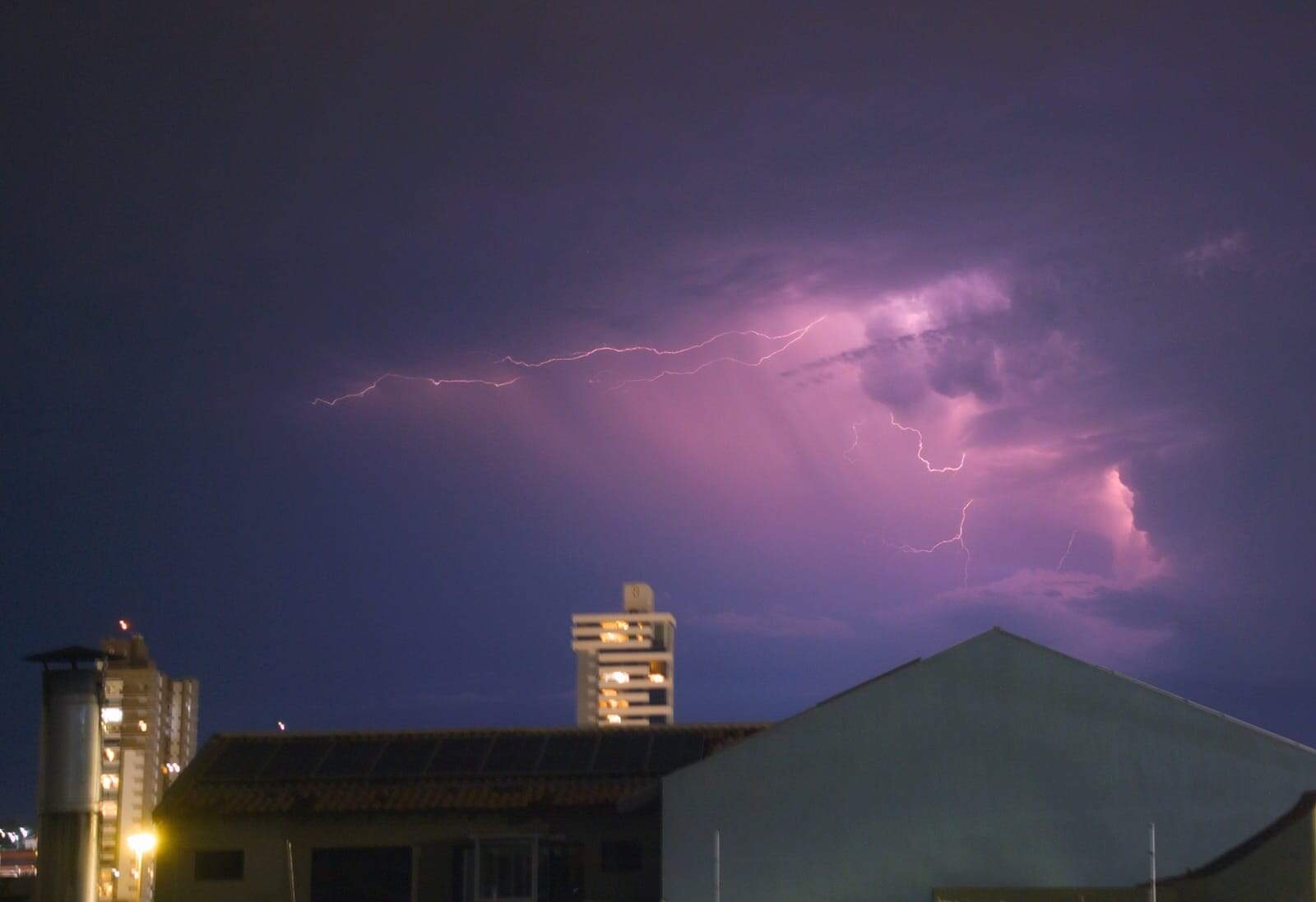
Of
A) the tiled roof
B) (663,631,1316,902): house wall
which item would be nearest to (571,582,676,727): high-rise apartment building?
the tiled roof

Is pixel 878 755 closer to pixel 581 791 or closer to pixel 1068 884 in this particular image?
pixel 1068 884

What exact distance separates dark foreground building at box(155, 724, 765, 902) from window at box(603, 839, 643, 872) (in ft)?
0.09

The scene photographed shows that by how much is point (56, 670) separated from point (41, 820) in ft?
11.4

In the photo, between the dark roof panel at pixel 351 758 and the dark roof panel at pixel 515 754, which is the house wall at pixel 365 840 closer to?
the dark roof panel at pixel 351 758

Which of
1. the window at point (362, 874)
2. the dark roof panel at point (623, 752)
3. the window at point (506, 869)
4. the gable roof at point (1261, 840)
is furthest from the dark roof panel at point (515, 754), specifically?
the gable roof at point (1261, 840)

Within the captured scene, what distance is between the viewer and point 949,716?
2806 centimetres

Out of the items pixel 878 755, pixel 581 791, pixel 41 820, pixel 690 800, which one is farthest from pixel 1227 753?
pixel 41 820

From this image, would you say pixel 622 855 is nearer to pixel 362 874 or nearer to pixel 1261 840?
pixel 362 874

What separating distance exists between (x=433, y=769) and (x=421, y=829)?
8.17 ft

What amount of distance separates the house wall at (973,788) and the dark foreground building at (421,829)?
4.25m

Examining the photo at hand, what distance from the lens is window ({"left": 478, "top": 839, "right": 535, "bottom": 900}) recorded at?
33.8m

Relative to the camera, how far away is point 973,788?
91.1 feet

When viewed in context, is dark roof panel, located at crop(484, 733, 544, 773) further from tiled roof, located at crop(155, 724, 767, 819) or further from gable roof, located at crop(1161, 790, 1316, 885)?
gable roof, located at crop(1161, 790, 1316, 885)

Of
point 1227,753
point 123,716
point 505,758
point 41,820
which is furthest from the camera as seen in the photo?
point 123,716
